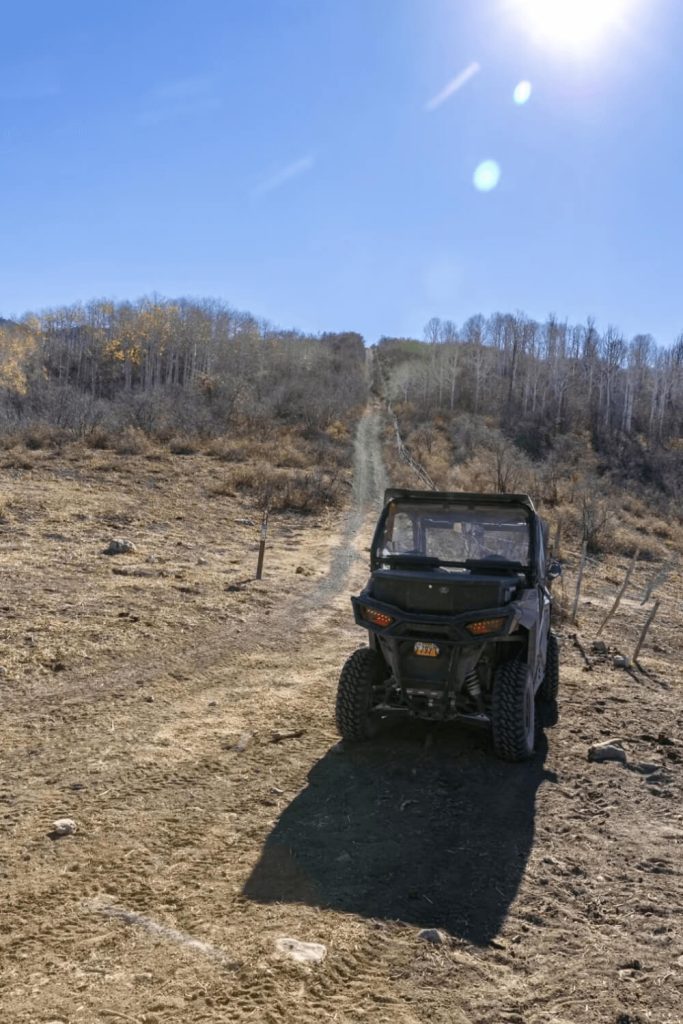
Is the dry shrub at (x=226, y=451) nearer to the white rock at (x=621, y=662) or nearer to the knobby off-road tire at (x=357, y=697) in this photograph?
the white rock at (x=621, y=662)

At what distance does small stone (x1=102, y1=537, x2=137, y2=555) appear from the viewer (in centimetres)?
1362

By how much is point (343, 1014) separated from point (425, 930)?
28.7 inches

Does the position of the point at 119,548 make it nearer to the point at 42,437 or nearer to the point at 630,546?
the point at 42,437

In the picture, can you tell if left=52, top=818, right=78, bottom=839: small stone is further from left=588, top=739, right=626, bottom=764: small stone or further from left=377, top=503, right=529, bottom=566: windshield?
left=588, top=739, right=626, bottom=764: small stone

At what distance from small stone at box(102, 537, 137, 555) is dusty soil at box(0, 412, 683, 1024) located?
12.2 ft

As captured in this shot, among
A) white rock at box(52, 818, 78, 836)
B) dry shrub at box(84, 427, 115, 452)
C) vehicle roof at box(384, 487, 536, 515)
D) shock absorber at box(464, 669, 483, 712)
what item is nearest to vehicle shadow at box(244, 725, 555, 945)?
shock absorber at box(464, 669, 483, 712)

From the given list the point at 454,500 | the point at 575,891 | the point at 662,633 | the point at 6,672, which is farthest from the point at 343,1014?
the point at 662,633

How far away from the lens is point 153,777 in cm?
546

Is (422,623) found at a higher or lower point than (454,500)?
lower

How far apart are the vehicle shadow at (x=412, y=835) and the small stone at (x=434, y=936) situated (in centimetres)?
9

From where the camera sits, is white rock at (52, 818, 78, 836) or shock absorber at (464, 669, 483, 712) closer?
white rock at (52, 818, 78, 836)

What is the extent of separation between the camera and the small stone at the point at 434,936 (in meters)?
3.65

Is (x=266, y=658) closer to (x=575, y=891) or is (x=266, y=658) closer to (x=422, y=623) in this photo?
(x=422, y=623)

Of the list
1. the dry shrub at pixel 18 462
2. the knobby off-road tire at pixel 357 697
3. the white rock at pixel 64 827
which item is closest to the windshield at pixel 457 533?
the knobby off-road tire at pixel 357 697
